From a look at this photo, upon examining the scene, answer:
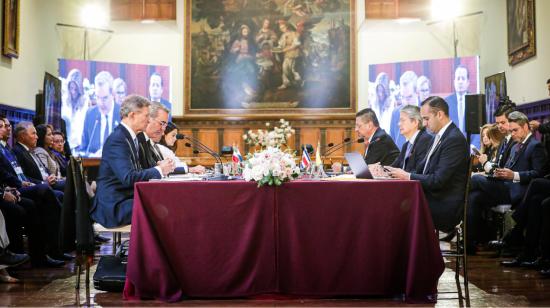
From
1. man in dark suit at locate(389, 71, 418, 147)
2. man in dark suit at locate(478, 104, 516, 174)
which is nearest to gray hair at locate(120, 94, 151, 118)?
man in dark suit at locate(478, 104, 516, 174)

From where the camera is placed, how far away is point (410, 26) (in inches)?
459

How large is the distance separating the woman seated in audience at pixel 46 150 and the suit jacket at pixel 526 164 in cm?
480

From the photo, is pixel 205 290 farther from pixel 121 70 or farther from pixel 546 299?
pixel 121 70

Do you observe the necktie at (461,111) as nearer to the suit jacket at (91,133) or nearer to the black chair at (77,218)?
the suit jacket at (91,133)

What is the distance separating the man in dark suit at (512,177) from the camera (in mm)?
5555

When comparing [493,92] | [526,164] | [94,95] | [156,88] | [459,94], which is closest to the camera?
Result: [526,164]

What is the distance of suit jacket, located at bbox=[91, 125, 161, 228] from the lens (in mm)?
4031

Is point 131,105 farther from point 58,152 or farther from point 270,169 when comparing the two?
point 58,152

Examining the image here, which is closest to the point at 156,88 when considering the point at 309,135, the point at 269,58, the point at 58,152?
the point at 269,58

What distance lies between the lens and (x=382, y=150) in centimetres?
607

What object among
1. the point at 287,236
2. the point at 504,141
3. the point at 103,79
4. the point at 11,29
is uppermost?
the point at 11,29

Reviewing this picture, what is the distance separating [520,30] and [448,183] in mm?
5814

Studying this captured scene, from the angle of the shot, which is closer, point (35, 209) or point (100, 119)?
point (35, 209)

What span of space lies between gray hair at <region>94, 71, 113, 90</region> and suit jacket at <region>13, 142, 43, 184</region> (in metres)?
4.89
